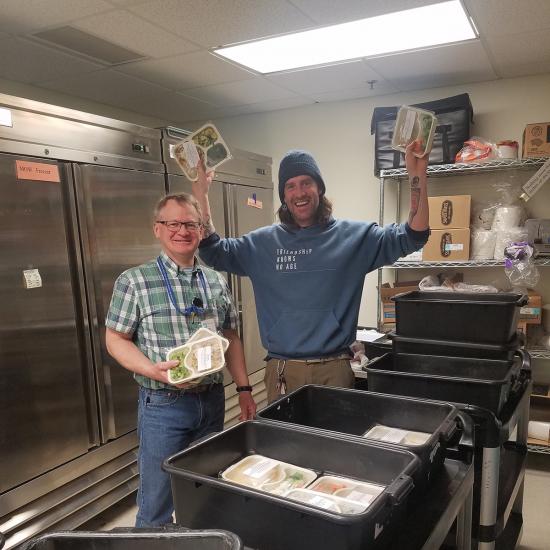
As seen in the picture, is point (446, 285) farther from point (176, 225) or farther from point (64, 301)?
point (64, 301)

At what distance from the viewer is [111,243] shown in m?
2.59

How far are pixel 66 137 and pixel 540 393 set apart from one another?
11.2 feet

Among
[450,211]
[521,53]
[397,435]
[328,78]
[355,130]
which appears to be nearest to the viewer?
[397,435]

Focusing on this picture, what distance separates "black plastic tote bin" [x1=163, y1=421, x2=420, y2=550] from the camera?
73cm

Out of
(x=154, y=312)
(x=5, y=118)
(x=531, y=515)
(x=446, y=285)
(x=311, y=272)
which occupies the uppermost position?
(x=5, y=118)

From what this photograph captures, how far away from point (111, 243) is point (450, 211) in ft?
7.42

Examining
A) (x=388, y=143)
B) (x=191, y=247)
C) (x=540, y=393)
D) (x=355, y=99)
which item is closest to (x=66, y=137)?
(x=191, y=247)

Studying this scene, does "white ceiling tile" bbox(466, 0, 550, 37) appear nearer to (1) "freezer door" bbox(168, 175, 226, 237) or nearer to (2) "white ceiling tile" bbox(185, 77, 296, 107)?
(2) "white ceiling tile" bbox(185, 77, 296, 107)

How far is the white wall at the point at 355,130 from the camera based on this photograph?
343 cm

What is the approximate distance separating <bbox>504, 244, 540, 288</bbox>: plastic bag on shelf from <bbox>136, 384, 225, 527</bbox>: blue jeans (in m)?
2.29

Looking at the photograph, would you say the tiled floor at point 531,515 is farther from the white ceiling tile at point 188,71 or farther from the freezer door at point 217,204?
the white ceiling tile at point 188,71

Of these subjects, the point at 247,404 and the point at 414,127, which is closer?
the point at 414,127

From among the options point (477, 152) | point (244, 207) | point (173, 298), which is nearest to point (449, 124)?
point (477, 152)

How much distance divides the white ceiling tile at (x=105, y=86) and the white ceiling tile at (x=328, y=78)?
0.99 meters
